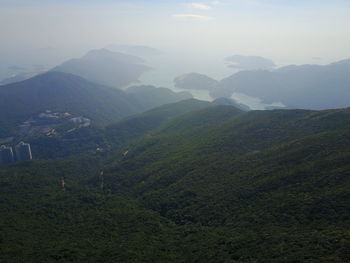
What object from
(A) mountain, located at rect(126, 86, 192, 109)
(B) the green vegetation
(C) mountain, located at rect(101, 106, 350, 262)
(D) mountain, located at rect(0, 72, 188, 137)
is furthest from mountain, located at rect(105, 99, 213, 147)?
(A) mountain, located at rect(126, 86, 192, 109)

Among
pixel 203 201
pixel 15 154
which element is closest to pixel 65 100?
pixel 15 154

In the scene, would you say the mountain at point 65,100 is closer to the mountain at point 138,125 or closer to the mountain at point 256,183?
the mountain at point 138,125

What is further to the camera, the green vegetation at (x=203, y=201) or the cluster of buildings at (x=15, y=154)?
the cluster of buildings at (x=15, y=154)

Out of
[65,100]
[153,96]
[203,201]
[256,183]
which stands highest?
[65,100]

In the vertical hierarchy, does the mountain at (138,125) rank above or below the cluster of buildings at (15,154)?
above

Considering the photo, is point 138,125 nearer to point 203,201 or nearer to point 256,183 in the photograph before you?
point 203,201

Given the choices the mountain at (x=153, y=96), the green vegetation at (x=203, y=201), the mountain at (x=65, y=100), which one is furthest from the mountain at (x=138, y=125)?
the mountain at (x=153, y=96)
